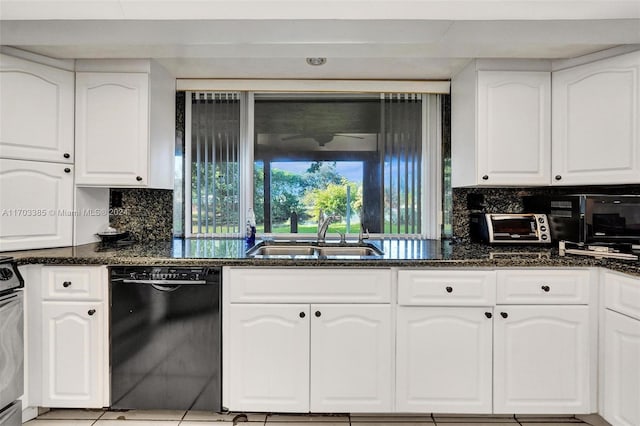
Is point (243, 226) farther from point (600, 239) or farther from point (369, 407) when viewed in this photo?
point (600, 239)

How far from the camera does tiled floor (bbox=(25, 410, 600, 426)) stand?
1.89 metres

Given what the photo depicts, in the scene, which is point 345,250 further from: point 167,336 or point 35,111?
point 35,111

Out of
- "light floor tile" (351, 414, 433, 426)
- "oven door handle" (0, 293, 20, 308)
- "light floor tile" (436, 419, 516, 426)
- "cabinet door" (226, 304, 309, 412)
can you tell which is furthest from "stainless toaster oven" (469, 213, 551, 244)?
"oven door handle" (0, 293, 20, 308)

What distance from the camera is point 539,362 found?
72.2 inches

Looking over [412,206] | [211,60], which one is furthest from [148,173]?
[412,206]

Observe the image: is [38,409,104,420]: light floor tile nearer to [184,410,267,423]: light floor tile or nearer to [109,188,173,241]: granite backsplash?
[184,410,267,423]: light floor tile

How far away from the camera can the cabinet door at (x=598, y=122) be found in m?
1.94

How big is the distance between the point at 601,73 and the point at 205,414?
9.41ft

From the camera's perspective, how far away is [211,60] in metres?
2.29

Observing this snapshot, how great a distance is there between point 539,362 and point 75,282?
240 centimetres

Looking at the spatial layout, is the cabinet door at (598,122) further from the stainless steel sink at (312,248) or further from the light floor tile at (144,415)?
the light floor tile at (144,415)

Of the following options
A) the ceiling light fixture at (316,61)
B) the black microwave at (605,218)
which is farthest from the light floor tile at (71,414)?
the black microwave at (605,218)

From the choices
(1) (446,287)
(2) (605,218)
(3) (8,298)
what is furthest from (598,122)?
(3) (8,298)
